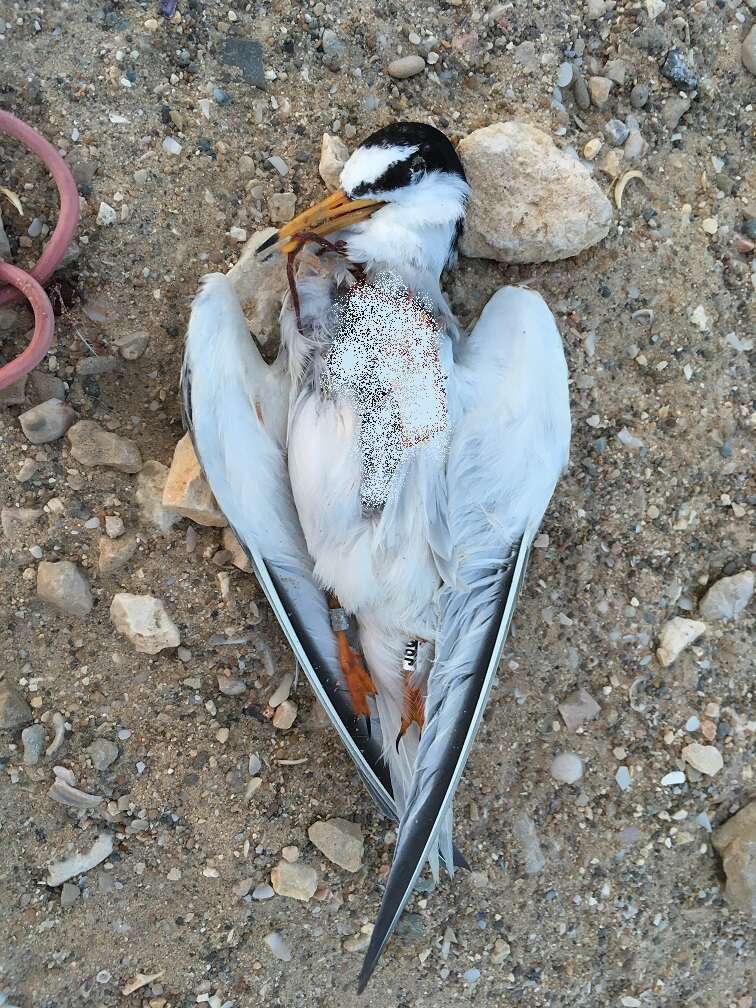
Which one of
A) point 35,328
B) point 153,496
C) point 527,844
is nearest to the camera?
point 35,328

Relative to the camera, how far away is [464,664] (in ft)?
5.60

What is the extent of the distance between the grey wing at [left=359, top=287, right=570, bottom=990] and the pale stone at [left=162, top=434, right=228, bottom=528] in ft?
1.84

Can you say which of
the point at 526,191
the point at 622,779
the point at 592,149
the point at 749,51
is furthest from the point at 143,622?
the point at 749,51

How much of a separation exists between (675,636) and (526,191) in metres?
1.18

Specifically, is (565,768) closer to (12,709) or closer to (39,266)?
(12,709)

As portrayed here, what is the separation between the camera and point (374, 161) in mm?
Answer: 1730

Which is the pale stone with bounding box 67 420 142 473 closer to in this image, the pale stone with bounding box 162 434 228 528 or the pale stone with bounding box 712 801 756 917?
the pale stone with bounding box 162 434 228 528

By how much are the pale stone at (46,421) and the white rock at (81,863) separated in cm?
94

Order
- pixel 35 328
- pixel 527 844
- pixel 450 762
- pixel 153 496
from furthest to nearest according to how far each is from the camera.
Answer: pixel 527 844 < pixel 153 496 < pixel 35 328 < pixel 450 762

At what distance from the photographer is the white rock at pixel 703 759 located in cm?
203

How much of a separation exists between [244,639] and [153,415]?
59 centimetres

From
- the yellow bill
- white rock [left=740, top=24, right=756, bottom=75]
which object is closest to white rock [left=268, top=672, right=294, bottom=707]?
the yellow bill

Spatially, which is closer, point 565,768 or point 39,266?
point 39,266

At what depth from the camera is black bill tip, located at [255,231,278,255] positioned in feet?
5.99
